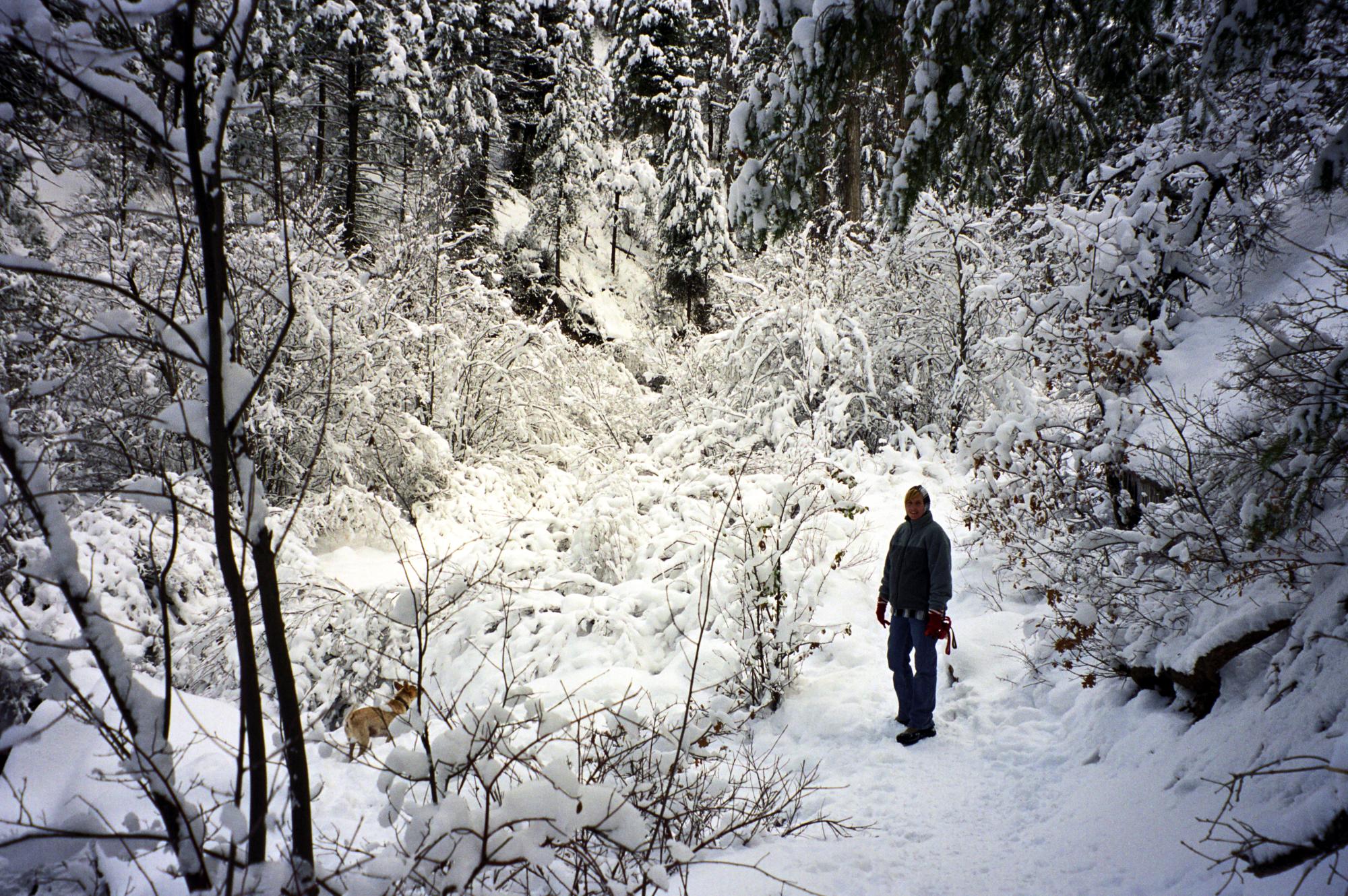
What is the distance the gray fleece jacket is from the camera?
13.7ft

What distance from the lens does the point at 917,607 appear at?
14.0ft

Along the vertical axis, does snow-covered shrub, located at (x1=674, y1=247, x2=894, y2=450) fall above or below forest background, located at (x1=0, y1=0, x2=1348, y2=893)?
above

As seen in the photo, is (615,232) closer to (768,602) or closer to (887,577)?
(768,602)

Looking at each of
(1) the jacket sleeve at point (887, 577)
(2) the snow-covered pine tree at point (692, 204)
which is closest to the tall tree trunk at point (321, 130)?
(1) the jacket sleeve at point (887, 577)

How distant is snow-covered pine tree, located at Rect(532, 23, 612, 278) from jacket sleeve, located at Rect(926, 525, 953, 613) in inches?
774

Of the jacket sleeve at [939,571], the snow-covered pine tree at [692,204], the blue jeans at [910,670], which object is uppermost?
the snow-covered pine tree at [692,204]

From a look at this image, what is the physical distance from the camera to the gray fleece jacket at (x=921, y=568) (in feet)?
13.7

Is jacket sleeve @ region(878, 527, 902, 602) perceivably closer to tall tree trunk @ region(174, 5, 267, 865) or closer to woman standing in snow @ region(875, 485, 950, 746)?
woman standing in snow @ region(875, 485, 950, 746)

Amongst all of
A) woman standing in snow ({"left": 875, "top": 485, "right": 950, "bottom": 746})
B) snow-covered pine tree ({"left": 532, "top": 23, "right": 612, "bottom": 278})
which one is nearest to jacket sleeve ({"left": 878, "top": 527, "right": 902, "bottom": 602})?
woman standing in snow ({"left": 875, "top": 485, "right": 950, "bottom": 746})

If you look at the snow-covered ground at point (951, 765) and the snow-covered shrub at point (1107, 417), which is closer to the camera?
the snow-covered ground at point (951, 765)

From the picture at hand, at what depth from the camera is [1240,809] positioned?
250cm

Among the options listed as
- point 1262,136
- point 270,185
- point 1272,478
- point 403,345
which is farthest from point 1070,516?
point 403,345

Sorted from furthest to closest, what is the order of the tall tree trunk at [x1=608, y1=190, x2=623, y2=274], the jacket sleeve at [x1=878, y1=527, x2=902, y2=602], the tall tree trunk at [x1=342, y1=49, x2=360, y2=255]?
the tall tree trunk at [x1=608, y1=190, x2=623, y2=274] < the tall tree trunk at [x1=342, y1=49, x2=360, y2=255] < the jacket sleeve at [x1=878, y1=527, x2=902, y2=602]

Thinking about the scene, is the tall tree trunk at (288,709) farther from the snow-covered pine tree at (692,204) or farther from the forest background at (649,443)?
the snow-covered pine tree at (692,204)
